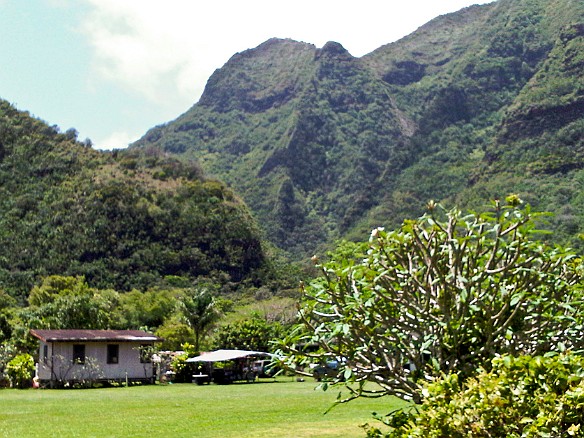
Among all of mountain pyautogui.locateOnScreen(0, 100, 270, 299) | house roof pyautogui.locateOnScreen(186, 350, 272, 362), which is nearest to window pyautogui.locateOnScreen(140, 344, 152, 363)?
house roof pyautogui.locateOnScreen(186, 350, 272, 362)

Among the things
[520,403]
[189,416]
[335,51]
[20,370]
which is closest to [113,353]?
[20,370]

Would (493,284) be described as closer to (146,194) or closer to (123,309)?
(123,309)

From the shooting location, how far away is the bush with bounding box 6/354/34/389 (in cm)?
3478

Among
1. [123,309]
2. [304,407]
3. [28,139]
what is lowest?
[304,407]

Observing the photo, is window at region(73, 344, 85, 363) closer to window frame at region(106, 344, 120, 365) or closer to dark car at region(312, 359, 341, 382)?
window frame at region(106, 344, 120, 365)

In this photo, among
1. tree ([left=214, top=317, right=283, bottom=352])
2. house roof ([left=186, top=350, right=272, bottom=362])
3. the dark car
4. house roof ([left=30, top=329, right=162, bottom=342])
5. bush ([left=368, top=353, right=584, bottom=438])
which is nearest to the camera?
bush ([left=368, top=353, right=584, bottom=438])

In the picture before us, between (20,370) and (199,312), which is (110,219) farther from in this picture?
(20,370)

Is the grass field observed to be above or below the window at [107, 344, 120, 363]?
below

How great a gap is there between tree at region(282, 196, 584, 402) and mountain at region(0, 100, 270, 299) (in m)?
70.5

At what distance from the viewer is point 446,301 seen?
306 inches

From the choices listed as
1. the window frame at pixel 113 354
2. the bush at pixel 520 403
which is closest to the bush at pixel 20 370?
the window frame at pixel 113 354

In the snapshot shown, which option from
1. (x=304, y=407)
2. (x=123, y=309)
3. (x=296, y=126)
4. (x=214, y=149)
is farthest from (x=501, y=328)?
(x=214, y=149)

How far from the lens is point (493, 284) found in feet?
26.4

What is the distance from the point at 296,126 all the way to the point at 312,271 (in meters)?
81.3
